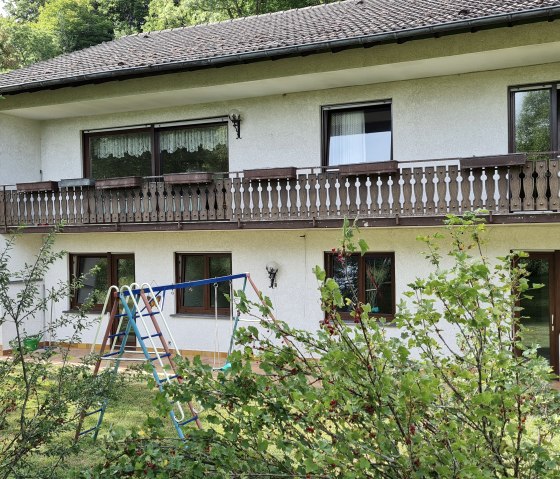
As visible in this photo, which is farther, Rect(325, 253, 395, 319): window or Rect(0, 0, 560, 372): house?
Rect(325, 253, 395, 319): window

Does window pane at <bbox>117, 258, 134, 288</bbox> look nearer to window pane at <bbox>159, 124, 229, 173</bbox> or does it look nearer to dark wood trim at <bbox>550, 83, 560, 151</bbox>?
window pane at <bbox>159, 124, 229, 173</bbox>

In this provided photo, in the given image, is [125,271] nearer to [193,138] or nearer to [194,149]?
[194,149]

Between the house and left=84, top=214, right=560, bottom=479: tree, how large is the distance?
8012 mm

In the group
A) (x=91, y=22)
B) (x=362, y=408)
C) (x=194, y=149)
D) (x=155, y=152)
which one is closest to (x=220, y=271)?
(x=194, y=149)

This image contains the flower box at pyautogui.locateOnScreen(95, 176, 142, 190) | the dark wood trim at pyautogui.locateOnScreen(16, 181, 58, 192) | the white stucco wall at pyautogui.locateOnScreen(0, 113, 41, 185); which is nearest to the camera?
the flower box at pyautogui.locateOnScreen(95, 176, 142, 190)

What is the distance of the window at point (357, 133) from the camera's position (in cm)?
1252

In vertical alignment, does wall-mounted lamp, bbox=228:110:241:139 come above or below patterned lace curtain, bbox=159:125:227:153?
above

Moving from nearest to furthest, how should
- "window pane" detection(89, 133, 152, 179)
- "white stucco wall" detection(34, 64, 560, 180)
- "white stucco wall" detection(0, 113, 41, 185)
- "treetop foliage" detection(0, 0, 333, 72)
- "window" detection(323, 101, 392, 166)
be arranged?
"white stucco wall" detection(34, 64, 560, 180) < "window" detection(323, 101, 392, 166) < "window pane" detection(89, 133, 152, 179) < "white stucco wall" detection(0, 113, 41, 185) < "treetop foliage" detection(0, 0, 333, 72)

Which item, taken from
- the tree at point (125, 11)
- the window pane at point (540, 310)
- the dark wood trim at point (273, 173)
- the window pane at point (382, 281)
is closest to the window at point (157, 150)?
the dark wood trim at point (273, 173)

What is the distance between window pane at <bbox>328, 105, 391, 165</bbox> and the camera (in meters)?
12.5

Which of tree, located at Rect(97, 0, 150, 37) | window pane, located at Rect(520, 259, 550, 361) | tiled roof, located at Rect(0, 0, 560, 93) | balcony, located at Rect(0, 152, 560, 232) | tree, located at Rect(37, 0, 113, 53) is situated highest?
tree, located at Rect(97, 0, 150, 37)

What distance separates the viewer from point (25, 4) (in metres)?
46.8

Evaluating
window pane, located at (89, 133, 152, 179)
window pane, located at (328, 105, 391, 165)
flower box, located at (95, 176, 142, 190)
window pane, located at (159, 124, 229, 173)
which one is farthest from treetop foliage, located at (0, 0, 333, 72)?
window pane, located at (328, 105, 391, 165)

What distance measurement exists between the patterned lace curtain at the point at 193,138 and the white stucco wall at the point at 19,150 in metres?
3.58
